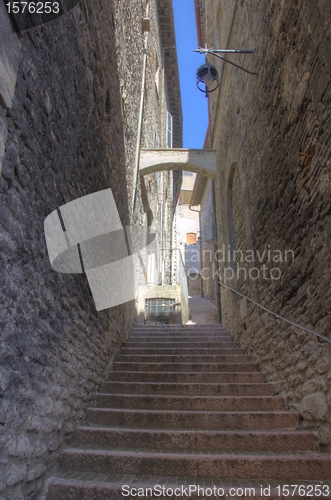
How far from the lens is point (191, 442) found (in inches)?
114

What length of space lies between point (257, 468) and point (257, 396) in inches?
41.1

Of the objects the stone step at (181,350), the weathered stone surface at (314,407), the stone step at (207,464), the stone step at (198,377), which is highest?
the stone step at (181,350)

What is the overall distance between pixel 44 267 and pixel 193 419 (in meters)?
1.96

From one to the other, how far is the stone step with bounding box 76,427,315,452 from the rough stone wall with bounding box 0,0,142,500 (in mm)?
286

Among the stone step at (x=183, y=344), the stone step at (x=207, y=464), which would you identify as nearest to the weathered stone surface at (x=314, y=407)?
the stone step at (x=207, y=464)

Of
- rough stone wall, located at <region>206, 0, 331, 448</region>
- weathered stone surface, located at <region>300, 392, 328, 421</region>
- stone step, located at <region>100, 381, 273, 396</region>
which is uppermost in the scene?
rough stone wall, located at <region>206, 0, 331, 448</region>

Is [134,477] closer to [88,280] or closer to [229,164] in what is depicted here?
[88,280]

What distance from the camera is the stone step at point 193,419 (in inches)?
123

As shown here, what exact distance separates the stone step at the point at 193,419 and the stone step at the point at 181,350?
1599 millimetres

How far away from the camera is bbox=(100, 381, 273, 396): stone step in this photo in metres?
3.74

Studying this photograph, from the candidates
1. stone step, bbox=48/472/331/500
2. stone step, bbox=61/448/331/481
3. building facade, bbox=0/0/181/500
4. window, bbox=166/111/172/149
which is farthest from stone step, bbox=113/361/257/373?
window, bbox=166/111/172/149

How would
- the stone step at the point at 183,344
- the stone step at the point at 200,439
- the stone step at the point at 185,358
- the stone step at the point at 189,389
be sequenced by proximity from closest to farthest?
the stone step at the point at 200,439 < the stone step at the point at 189,389 < the stone step at the point at 185,358 < the stone step at the point at 183,344

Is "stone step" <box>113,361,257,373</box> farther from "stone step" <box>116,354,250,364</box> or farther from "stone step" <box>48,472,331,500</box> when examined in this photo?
"stone step" <box>48,472,331,500</box>

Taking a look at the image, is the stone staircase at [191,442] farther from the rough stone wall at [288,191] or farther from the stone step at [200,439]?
the rough stone wall at [288,191]
